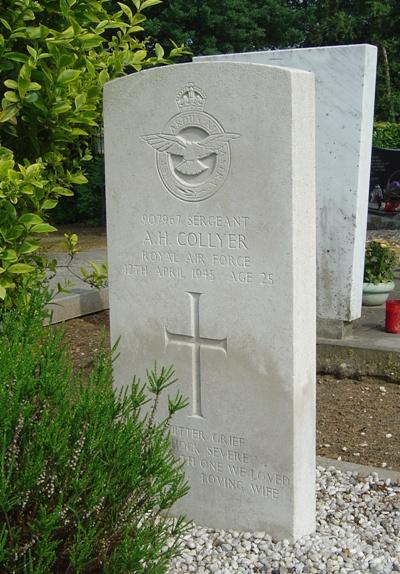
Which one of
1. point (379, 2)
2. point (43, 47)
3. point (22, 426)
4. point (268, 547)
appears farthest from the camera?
point (379, 2)

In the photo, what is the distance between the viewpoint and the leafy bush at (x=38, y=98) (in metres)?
3.98

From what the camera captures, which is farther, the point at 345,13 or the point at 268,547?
the point at 345,13

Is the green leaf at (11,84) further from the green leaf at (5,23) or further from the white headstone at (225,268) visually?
the white headstone at (225,268)

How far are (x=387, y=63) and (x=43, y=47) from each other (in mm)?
26732

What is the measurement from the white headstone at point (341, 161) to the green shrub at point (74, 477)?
4.08 metres

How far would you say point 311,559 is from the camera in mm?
3578

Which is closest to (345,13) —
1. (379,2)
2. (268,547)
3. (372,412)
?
(379,2)

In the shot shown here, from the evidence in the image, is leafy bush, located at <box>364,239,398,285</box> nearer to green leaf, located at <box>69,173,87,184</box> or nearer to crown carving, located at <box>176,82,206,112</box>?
green leaf, located at <box>69,173,87,184</box>

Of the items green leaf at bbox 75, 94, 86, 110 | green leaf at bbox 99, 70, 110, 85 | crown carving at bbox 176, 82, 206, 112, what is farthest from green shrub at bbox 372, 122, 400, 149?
crown carving at bbox 176, 82, 206, 112

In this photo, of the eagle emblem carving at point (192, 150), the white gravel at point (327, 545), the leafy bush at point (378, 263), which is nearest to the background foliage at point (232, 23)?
the leafy bush at point (378, 263)

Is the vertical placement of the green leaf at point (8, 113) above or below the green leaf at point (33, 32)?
below

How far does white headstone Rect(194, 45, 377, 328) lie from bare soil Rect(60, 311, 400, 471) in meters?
0.74

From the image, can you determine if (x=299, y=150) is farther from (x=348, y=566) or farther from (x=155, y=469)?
(x=348, y=566)

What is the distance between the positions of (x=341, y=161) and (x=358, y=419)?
2098mm
